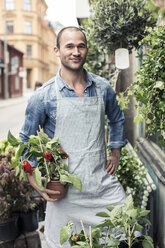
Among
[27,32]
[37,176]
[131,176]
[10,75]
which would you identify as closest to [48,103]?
[37,176]

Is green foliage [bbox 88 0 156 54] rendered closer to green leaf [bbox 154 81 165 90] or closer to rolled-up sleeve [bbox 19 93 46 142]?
rolled-up sleeve [bbox 19 93 46 142]

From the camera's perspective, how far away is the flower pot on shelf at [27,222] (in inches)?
125

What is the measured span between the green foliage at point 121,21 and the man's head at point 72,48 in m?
0.93

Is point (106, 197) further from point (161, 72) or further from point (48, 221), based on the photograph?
point (161, 72)

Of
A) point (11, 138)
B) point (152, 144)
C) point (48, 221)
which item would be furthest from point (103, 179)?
point (152, 144)

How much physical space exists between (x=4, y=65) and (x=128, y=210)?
28995mm

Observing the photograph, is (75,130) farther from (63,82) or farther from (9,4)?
(9,4)

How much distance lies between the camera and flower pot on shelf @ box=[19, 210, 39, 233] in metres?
3.18

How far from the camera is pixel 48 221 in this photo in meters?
2.15

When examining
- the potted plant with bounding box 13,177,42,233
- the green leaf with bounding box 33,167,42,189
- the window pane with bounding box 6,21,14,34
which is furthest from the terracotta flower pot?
the window pane with bounding box 6,21,14,34

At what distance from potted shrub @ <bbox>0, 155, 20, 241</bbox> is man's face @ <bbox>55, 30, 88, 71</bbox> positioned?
4.25ft

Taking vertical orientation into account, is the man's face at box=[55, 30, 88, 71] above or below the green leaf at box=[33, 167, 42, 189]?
above

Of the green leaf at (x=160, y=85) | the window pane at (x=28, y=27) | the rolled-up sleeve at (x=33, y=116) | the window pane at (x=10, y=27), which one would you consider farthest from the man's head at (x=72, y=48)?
the window pane at (x=10, y=27)

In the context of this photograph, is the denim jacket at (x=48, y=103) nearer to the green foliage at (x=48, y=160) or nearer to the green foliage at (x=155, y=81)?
the green foliage at (x=48, y=160)
